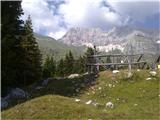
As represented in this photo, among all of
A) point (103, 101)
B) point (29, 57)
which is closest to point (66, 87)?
point (103, 101)

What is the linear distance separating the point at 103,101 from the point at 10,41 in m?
10.0

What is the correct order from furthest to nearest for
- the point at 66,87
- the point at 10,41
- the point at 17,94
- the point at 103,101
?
the point at 66,87 < the point at 10,41 < the point at 17,94 < the point at 103,101

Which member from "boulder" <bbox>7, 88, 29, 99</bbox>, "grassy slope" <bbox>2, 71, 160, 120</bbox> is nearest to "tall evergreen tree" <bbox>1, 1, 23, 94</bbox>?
"boulder" <bbox>7, 88, 29, 99</bbox>

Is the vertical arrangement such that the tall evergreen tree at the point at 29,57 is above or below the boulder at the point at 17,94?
above

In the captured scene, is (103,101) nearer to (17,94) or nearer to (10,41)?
(17,94)

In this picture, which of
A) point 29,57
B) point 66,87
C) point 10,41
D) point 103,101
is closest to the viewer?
point 103,101

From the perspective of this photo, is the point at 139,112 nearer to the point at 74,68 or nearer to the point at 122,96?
the point at 122,96

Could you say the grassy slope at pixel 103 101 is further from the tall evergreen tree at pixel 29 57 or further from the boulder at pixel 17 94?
the tall evergreen tree at pixel 29 57

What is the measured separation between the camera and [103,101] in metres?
30.0

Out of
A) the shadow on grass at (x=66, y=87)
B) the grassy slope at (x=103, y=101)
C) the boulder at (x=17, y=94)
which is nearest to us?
the grassy slope at (x=103, y=101)

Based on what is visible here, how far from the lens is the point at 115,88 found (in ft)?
108

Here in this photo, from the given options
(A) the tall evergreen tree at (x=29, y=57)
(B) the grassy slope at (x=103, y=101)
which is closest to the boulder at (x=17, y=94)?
(B) the grassy slope at (x=103, y=101)

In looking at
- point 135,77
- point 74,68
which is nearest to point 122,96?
point 135,77

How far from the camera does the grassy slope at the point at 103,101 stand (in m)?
23.8
